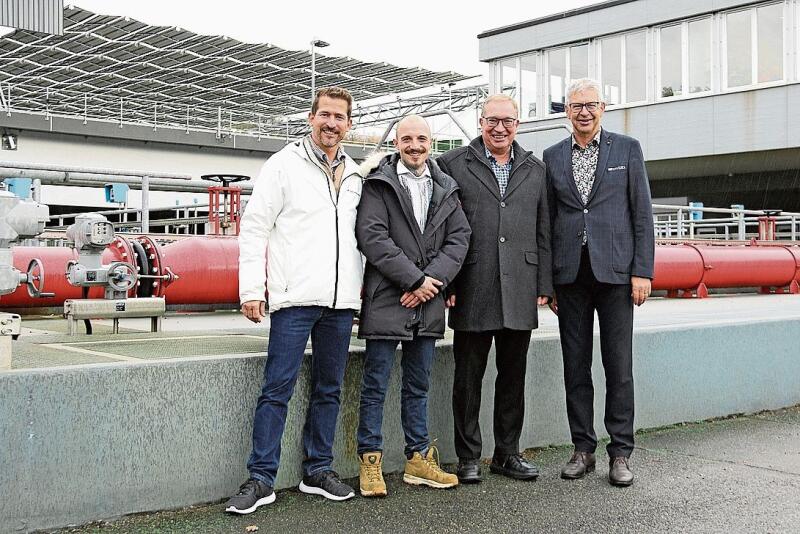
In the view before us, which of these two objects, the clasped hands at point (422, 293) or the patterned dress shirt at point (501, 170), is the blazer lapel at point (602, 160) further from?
the clasped hands at point (422, 293)

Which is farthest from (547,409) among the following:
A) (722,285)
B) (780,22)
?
(780,22)

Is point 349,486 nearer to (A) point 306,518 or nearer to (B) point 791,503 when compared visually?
(A) point 306,518

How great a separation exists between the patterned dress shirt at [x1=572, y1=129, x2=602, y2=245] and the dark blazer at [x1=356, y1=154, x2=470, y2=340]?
2.51 feet

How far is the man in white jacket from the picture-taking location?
419 centimetres

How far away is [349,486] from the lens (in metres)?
4.50

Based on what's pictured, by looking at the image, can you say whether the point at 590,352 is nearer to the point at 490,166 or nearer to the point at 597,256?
the point at 597,256

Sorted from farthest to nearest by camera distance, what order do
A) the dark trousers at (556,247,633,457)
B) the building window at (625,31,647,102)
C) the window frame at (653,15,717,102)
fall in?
1. the building window at (625,31,647,102)
2. the window frame at (653,15,717,102)
3. the dark trousers at (556,247,633,457)

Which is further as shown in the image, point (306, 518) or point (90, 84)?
point (90, 84)

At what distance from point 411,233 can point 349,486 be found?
1332mm

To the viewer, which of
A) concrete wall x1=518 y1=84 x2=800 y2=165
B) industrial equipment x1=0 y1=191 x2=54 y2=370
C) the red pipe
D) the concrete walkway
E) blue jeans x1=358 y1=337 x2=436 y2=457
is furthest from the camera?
concrete wall x1=518 y1=84 x2=800 y2=165

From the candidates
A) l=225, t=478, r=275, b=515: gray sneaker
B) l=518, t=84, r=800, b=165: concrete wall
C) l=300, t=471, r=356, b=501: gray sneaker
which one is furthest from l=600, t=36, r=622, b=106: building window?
l=225, t=478, r=275, b=515: gray sneaker

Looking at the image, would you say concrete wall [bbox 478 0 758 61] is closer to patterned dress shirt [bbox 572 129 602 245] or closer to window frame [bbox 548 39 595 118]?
window frame [bbox 548 39 595 118]

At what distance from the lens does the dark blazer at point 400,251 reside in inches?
171

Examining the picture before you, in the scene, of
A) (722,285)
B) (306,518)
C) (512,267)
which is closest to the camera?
(306,518)
